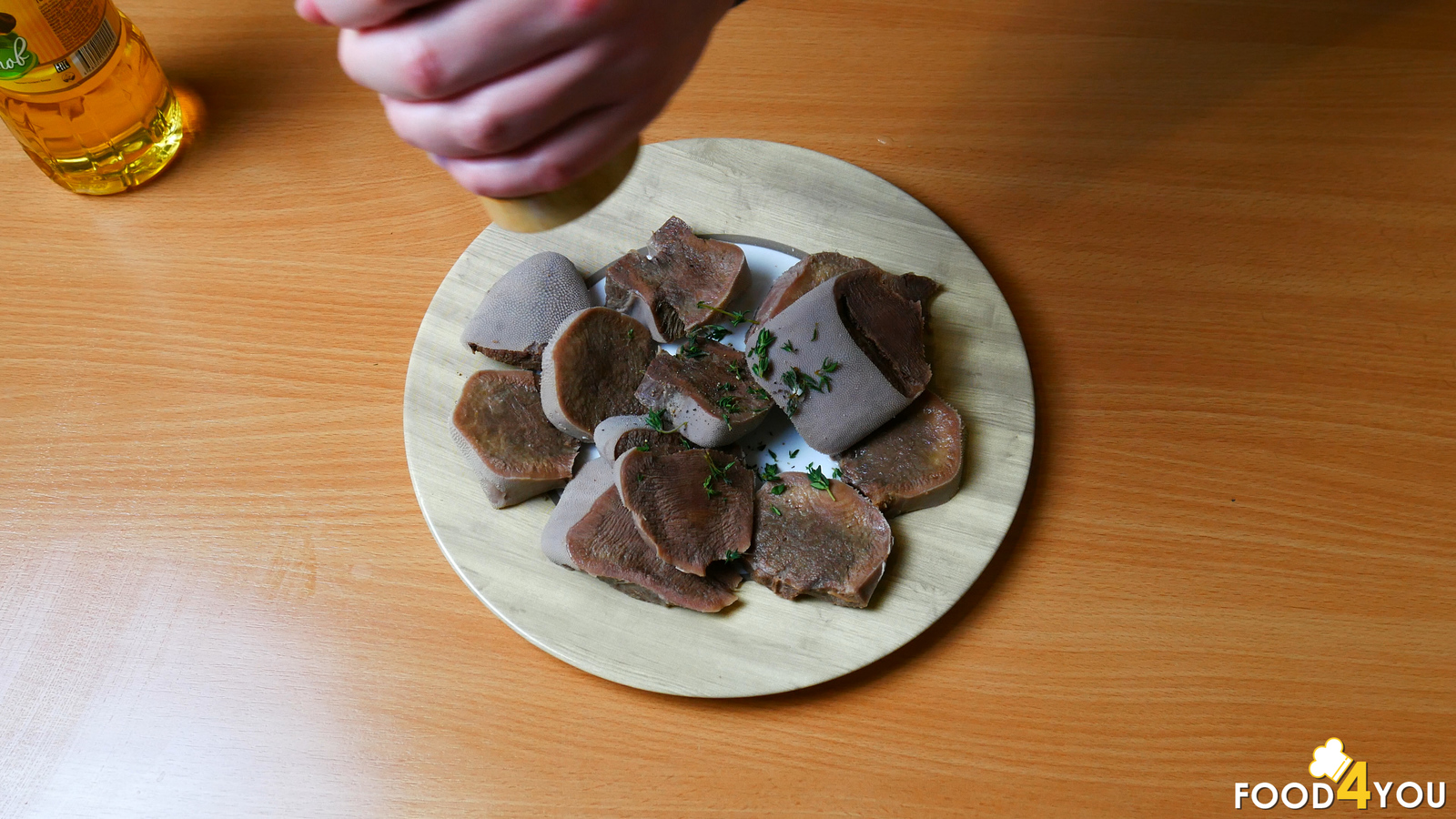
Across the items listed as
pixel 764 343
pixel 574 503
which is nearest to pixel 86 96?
pixel 574 503

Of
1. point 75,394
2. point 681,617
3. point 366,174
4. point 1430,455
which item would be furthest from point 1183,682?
point 75,394

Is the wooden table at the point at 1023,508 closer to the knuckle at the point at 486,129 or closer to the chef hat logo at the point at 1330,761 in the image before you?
the chef hat logo at the point at 1330,761

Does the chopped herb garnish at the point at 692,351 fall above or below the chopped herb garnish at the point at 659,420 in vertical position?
above

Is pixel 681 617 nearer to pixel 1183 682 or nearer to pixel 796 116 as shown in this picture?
pixel 1183 682

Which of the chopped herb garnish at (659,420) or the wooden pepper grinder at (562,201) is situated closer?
the wooden pepper grinder at (562,201)

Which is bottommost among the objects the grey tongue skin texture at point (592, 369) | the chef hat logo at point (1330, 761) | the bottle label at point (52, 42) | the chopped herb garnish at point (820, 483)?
the chef hat logo at point (1330, 761)

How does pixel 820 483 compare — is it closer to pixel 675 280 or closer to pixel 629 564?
pixel 629 564

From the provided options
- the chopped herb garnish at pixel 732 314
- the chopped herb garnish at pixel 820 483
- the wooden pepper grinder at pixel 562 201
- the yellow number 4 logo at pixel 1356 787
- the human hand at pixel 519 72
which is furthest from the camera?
the chopped herb garnish at pixel 732 314

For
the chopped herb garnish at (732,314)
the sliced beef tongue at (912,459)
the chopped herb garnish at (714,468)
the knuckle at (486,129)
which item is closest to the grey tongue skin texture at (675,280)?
the chopped herb garnish at (732,314)
